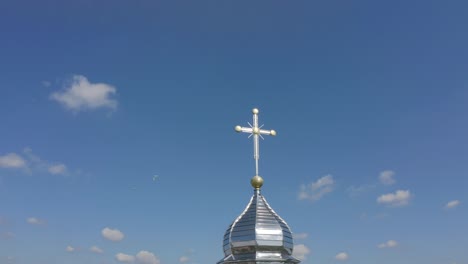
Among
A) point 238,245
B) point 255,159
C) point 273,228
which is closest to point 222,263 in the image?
point 238,245

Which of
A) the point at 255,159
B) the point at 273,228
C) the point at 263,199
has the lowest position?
the point at 273,228

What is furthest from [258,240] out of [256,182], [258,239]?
[256,182]

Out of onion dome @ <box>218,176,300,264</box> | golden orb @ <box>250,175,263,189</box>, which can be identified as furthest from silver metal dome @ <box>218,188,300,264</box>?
golden orb @ <box>250,175,263,189</box>

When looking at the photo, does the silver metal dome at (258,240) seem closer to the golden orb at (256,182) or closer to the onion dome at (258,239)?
the onion dome at (258,239)

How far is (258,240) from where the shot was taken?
27.4m

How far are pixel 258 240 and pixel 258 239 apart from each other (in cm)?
5

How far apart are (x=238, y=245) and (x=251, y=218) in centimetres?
174

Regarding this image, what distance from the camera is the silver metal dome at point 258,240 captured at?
27219 millimetres

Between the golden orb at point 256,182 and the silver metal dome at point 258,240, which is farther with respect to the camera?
the golden orb at point 256,182

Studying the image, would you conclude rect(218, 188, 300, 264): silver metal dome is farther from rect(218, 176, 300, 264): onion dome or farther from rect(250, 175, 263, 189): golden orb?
rect(250, 175, 263, 189): golden orb

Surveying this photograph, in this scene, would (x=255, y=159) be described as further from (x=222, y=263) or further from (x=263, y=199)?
(x=222, y=263)

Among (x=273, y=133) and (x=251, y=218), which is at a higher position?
(x=273, y=133)

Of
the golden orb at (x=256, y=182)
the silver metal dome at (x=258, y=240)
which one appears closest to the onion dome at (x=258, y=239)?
the silver metal dome at (x=258, y=240)

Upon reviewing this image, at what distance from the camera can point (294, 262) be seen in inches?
1085
